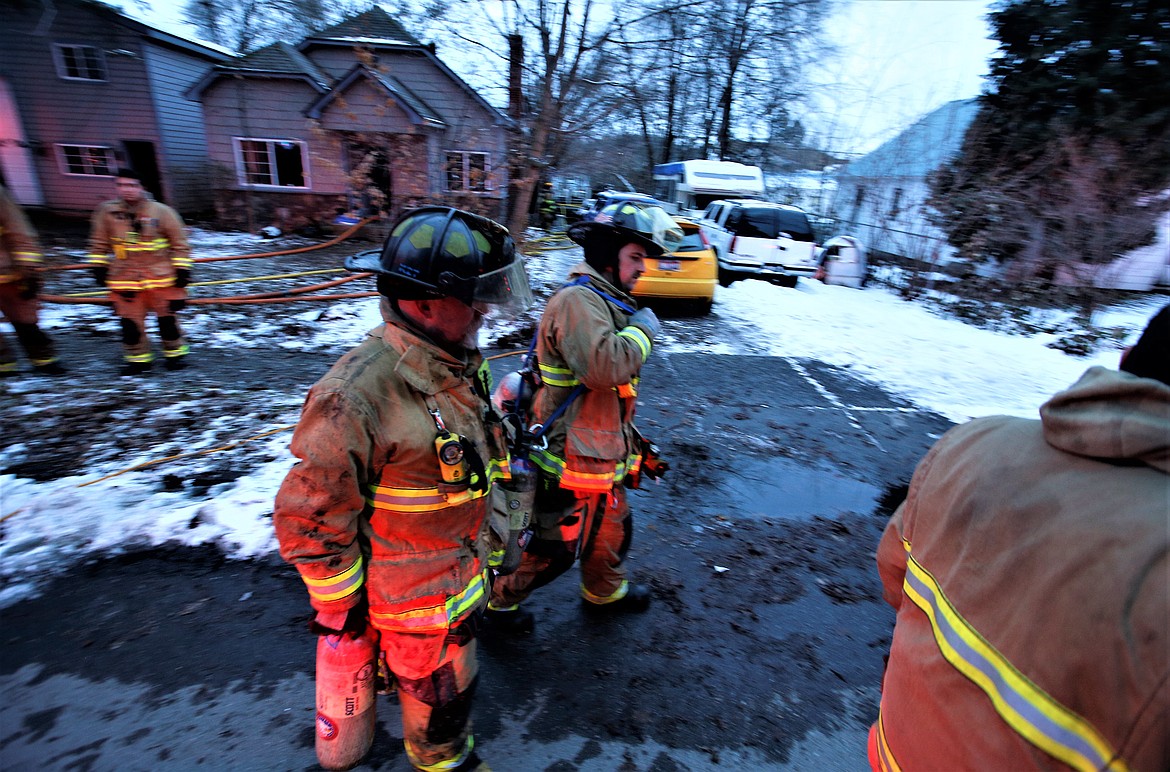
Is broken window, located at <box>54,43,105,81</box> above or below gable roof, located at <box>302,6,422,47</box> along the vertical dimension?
below

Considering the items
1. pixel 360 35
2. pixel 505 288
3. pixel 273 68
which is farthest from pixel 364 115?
pixel 505 288

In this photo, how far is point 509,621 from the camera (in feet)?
9.62

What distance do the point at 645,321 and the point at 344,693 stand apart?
1899 millimetres

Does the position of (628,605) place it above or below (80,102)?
below

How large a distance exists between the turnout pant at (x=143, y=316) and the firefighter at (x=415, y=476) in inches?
209

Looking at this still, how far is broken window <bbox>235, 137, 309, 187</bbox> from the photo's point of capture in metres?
17.0

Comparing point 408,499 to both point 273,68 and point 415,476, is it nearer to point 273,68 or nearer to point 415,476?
point 415,476

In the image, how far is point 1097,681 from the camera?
860 millimetres

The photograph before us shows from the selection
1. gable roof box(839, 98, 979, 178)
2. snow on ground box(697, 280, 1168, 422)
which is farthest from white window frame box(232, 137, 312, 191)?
gable roof box(839, 98, 979, 178)

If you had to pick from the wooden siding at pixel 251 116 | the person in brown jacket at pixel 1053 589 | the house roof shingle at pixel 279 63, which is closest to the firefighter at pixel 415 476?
the person in brown jacket at pixel 1053 589

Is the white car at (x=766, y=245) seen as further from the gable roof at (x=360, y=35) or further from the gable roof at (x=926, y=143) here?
the gable roof at (x=360, y=35)

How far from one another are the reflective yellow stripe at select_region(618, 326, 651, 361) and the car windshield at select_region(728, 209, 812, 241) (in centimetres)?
1133

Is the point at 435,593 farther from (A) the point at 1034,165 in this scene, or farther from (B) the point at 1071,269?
(A) the point at 1034,165

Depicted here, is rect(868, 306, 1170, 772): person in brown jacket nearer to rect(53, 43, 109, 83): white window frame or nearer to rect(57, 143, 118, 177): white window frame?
rect(57, 143, 118, 177): white window frame
